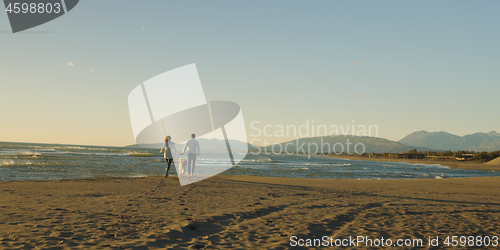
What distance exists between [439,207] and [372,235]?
4593mm

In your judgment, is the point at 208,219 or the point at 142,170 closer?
the point at 208,219

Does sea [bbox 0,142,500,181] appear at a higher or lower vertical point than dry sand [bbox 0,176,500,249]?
lower

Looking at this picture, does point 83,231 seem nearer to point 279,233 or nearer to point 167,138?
point 279,233

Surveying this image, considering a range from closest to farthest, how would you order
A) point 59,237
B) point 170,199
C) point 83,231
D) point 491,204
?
1. point 59,237
2. point 83,231
3. point 170,199
4. point 491,204

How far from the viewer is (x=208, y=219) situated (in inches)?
233

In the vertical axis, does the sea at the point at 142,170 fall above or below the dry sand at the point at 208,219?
below

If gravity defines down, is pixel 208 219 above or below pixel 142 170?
above

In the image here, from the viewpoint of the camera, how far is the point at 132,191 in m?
9.48

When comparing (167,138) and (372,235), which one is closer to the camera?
(372,235)

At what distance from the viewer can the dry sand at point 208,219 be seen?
4430 mm

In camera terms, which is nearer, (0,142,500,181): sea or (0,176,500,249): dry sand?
(0,176,500,249): dry sand

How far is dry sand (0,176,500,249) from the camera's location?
443 centimetres

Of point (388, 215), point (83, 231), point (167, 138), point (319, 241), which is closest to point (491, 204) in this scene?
point (388, 215)

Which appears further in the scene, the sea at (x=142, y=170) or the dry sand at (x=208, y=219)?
the sea at (x=142, y=170)
